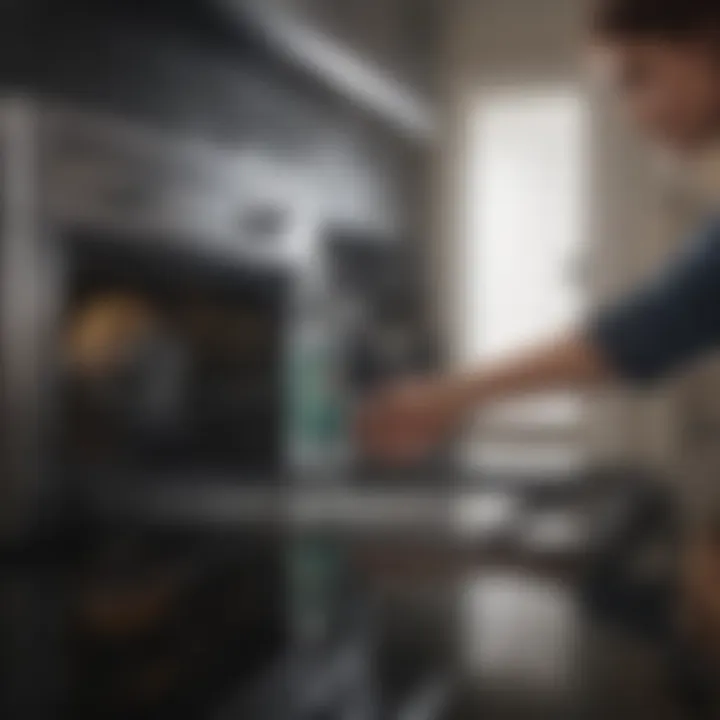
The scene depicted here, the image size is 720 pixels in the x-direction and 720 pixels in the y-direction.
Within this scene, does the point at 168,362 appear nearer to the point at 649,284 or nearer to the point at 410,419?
the point at 410,419

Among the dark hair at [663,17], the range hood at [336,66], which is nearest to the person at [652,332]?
the dark hair at [663,17]

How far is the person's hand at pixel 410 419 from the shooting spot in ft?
2.36

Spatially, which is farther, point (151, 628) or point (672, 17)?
point (151, 628)

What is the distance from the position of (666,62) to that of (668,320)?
151 mm

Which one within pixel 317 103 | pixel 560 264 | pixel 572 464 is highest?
pixel 317 103

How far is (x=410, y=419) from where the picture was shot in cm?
73

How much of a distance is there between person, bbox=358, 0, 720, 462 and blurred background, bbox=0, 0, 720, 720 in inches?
0.6

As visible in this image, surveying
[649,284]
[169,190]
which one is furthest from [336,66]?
[649,284]

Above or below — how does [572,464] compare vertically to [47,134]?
below

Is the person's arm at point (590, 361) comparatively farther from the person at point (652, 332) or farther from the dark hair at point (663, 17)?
the dark hair at point (663, 17)

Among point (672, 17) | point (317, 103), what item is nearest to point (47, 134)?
point (317, 103)

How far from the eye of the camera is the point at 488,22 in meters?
0.71

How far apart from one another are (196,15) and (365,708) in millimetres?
449

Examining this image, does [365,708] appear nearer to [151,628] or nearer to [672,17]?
[151,628]
